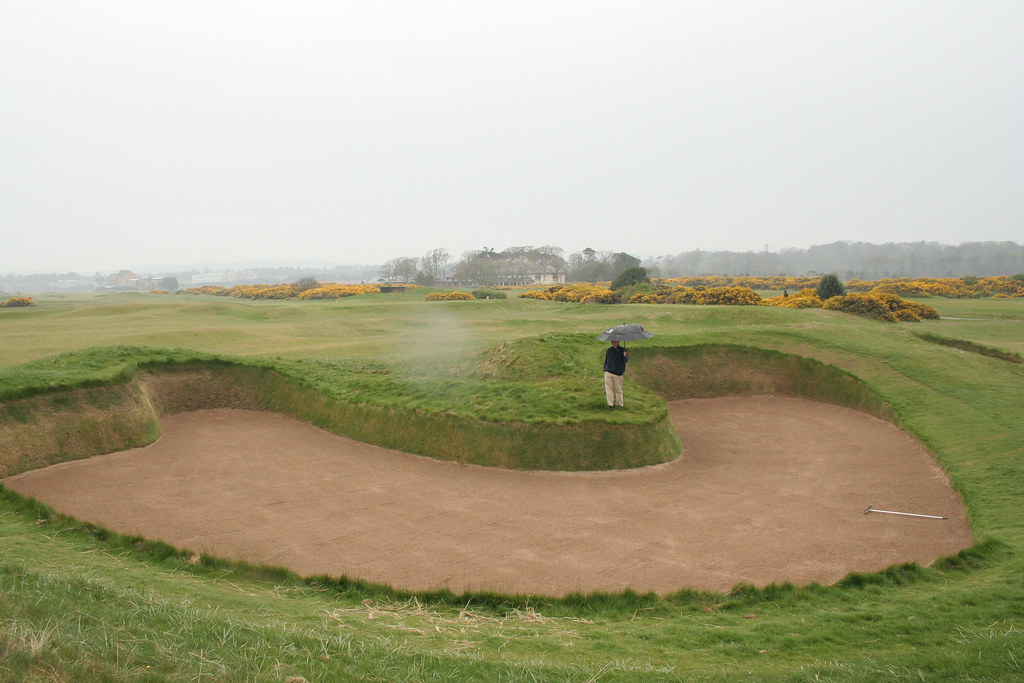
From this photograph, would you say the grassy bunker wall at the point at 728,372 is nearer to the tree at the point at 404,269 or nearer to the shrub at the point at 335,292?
the shrub at the point at 335,292

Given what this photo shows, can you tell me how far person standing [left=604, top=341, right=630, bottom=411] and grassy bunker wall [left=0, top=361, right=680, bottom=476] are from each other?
1.33m

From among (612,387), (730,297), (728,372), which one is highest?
(730,297)

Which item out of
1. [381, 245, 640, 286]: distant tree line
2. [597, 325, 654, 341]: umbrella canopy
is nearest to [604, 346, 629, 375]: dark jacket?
[597, 325, 654, 341]: umbrella canopy

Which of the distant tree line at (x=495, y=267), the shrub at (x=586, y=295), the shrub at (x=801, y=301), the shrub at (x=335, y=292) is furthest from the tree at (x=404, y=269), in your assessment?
the shrub at (x=801, y=301)

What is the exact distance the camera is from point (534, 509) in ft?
38.6

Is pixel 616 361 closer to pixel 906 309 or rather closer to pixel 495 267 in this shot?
pixel 906 309

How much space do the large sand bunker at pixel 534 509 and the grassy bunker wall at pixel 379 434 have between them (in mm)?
372

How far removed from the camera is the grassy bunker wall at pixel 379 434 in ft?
45.4

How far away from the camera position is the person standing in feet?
50.1

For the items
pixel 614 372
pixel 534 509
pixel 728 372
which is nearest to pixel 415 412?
pixel 534 509

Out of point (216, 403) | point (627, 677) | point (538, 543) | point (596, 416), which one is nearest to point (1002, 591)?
point (627, 677)

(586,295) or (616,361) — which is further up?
(616,361)

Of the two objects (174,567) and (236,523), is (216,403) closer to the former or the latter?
(236,523)

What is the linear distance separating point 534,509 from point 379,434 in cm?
577
